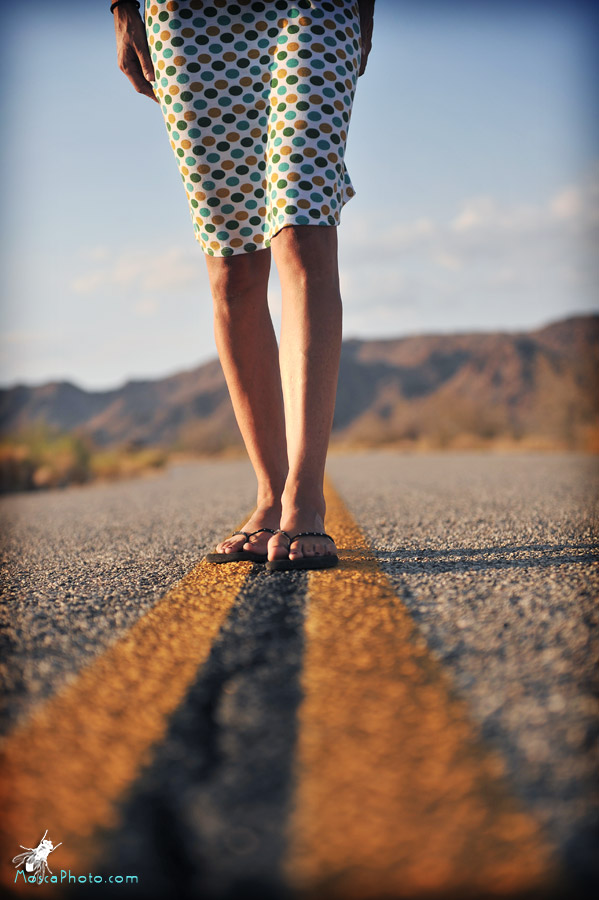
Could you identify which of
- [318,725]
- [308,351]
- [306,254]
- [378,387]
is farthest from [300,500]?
[378,387]

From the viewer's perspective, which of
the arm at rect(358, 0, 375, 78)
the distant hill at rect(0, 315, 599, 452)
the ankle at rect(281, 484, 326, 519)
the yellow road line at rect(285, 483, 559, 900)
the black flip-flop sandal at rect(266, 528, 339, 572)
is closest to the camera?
the yellow road line at rect(285, 483, 559, 900)

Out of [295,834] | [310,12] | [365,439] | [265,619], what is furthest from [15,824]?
[365,439]

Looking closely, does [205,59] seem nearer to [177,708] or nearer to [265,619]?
[265,619]

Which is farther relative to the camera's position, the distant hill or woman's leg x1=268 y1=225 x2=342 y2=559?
the distant hill

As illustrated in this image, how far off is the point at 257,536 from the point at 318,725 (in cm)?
112

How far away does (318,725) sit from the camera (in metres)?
0.69

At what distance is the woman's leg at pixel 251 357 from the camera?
200cm

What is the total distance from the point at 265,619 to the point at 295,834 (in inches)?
21.3

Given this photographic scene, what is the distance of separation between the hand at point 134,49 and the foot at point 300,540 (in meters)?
1.33

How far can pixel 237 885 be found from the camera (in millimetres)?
496

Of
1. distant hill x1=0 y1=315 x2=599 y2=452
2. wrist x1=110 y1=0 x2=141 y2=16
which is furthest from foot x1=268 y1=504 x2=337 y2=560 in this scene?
distant hill x1=0 y1=315 x2=599 y2=452

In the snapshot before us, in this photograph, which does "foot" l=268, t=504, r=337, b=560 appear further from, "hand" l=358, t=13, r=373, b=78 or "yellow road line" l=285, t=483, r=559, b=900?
"hand" l=358, t=13, r=373, b=78

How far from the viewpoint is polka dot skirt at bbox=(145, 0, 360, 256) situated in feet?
5.84

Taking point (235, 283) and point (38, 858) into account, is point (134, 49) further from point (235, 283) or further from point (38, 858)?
point (38, 858)
